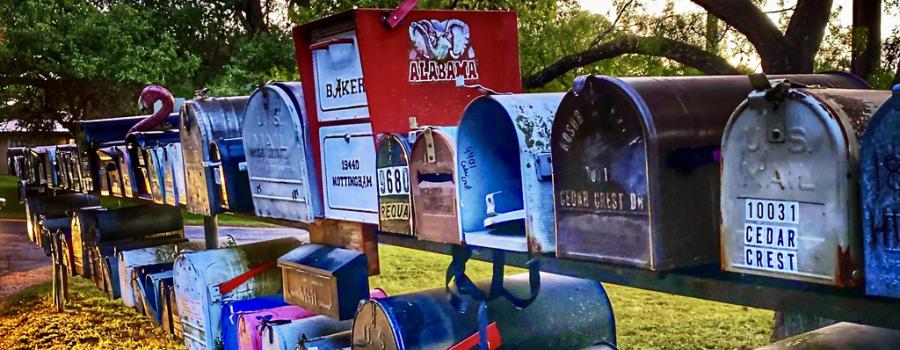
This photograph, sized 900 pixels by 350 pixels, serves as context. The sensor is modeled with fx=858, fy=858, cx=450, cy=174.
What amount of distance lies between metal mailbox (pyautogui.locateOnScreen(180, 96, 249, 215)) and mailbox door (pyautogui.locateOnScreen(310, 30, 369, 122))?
904 mm

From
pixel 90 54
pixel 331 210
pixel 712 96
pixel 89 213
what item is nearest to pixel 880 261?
pixel 712 96

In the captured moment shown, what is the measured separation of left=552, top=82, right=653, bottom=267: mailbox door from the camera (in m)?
1.66

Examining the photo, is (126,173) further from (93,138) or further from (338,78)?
(338,78)

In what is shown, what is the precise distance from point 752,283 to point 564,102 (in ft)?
1.71

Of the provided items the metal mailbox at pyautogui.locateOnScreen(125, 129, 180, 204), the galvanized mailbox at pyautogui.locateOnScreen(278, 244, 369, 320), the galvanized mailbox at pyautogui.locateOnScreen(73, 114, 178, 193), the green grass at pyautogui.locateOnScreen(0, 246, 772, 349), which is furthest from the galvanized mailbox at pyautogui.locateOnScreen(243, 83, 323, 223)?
the green grass at pyautogui.locateOnScreen(0, 246, 772, 349)

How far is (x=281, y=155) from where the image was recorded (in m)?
3.16

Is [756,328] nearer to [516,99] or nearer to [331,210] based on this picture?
[331,210]

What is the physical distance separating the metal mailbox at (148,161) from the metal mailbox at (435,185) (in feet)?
8.36

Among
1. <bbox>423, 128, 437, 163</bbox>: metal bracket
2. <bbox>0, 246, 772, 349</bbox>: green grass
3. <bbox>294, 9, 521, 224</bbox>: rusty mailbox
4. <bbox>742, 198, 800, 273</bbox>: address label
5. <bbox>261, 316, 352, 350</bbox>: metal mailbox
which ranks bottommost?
<bbox>0, 246, 772, 349</bbox>: green grass

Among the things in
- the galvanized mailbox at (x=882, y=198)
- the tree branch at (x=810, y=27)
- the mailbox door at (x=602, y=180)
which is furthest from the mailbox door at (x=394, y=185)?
the tree branch at (x=810, y=27)

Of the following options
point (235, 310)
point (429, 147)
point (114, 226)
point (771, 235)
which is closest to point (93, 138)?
point (114, 226)

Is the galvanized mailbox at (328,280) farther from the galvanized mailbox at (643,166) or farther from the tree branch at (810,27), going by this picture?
the tree branch at (810,27)

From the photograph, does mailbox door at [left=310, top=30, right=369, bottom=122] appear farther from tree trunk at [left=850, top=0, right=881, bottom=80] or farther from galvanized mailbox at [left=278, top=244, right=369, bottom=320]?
A: tree trunk at [left=850, top=0, right=881, bottom=80]

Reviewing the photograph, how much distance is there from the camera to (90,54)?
11.6 metres
